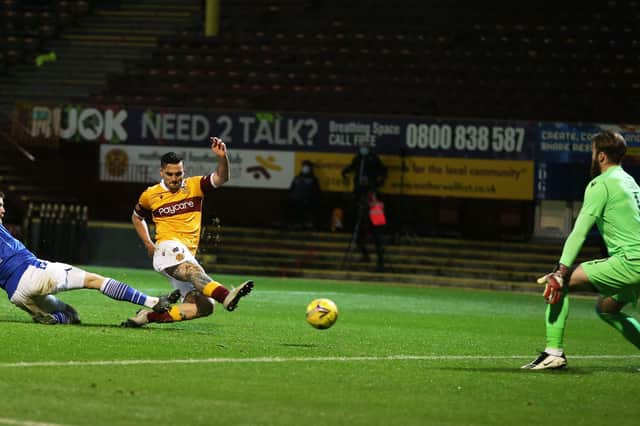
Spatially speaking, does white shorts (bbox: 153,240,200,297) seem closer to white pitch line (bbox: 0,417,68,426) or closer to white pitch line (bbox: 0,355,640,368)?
white pitch line (bbox: 0,355,640,368)

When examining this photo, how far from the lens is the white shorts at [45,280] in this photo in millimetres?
12945

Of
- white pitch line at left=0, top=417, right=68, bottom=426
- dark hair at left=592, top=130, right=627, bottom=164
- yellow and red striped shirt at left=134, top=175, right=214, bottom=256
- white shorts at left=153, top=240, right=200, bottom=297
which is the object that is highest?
dark hair at left=592, top=130, right=627, bottom=164

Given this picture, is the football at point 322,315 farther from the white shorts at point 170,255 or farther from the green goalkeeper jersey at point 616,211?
the green goalkeeper jersey at point 616,211

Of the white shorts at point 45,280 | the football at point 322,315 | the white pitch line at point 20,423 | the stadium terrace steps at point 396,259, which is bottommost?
the stadium terrace steps at point 396,259

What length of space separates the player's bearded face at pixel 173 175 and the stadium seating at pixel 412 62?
52.6 ft

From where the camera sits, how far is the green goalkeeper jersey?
407 inches

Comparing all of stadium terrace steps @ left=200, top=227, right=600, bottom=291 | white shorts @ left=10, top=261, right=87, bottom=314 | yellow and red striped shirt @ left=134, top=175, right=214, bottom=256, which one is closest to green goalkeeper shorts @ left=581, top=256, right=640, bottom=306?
yellow and red striped shirt @ left=134, top=175, right=214, bottom=256

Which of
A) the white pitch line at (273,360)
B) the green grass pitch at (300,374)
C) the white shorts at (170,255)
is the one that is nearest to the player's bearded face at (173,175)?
the white shorts at (170,255)

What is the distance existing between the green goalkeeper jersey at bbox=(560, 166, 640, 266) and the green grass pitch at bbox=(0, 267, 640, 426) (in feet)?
3.69

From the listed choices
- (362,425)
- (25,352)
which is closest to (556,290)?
(362,425)

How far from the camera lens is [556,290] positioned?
33.3ft

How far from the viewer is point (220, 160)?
12.9m

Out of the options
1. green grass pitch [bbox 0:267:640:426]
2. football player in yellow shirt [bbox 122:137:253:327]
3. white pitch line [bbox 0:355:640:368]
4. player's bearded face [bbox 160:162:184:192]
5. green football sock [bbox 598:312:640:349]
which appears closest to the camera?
green grass pitch [bbox 0:267:640:426]

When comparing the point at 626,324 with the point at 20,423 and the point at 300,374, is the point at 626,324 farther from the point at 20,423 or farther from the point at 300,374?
the point at 20,423
